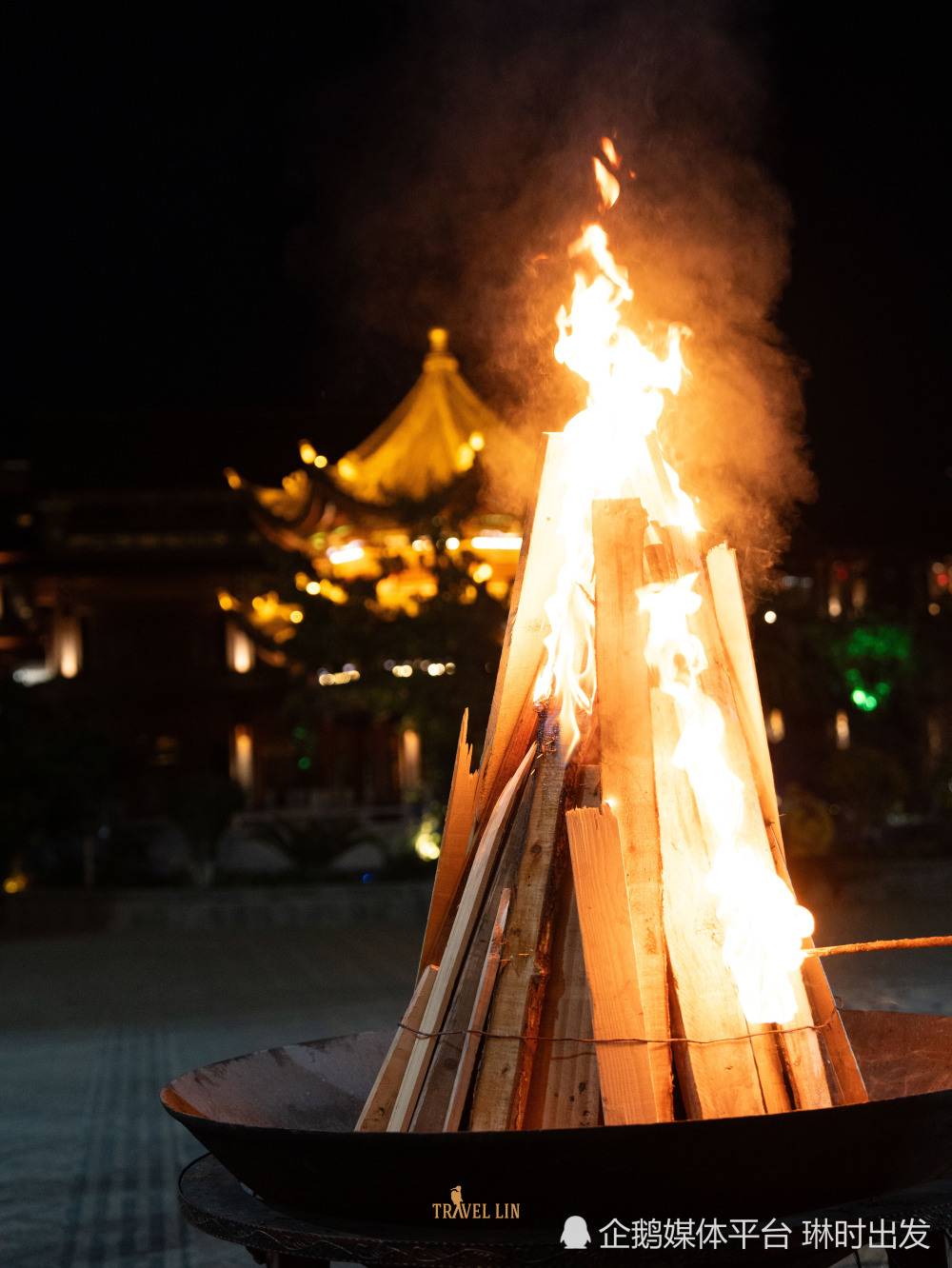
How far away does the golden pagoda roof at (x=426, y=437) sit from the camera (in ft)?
52.4

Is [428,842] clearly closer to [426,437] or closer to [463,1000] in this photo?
[426,437]

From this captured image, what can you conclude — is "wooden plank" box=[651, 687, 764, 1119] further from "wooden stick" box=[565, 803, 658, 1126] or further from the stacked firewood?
"wooden stick" box=[565, 803, 658, 1126]

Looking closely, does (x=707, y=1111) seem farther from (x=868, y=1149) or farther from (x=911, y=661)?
(x=911, y=661)

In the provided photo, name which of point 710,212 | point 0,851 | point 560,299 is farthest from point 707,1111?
point 0,851

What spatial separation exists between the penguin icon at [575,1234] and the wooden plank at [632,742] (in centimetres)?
35

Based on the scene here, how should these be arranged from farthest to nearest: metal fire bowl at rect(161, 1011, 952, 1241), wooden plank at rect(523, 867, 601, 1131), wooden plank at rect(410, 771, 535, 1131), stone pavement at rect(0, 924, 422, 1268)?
stone pavement at rect(0, 924, 422, 1268) → wooden plank at rect(410, 771, 535, 1131) → wooden plank at rect(523, 867, 601, 1131) → metal fire bowl at rect(161, 1011, 952, 1241)

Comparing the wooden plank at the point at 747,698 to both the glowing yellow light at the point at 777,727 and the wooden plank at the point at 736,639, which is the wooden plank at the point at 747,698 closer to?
the wooden plank at the point at 736,639

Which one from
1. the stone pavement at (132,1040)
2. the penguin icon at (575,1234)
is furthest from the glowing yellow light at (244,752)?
the penguin icon at (575,1234)

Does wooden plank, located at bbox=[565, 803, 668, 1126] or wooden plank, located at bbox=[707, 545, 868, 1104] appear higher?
wooden plank, located at bbox=[707, 545, 868, 1104]

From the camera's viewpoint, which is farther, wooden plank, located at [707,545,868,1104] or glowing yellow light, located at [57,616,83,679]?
glowing yellow light, located at [57,616,83,679]

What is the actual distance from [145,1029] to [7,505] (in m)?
25.9

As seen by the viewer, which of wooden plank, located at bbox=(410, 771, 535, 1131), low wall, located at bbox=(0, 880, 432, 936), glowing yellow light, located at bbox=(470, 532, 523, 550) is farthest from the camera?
glowing yellow light, located at bbox=(470, 532, 523, 550)

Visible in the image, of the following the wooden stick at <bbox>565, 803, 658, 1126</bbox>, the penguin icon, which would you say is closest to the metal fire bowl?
the penguin icon

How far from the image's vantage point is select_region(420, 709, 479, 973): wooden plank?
321 centimetres
